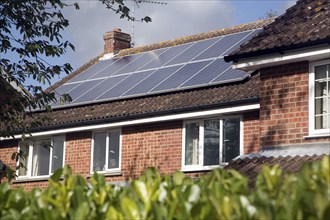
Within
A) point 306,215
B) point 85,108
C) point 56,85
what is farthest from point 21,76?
point 56,85

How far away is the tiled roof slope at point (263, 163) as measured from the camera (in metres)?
14.2

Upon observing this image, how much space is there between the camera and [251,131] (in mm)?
18422

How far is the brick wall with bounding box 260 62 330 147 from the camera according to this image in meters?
15.6

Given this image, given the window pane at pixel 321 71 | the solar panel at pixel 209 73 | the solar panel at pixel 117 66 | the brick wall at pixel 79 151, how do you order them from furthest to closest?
1. the solar panel at pixel 117 66
2. the brick wall at pixel 79 151
3. the solar panel at pixel 209 73
4. the window pane at pixel 321 71

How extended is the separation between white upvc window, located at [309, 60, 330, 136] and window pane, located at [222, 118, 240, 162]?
3.59 metres

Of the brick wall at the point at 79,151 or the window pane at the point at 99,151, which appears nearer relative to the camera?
the window pane at the point at 99,151

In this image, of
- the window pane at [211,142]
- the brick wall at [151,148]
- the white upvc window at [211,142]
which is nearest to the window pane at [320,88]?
the white upvc window at [211,142]

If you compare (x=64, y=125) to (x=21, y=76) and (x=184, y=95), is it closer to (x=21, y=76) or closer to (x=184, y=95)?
(x=184, y=95)

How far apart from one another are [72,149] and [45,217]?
17.6m

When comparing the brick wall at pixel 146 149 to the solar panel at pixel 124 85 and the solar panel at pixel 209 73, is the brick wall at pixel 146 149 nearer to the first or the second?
the solar panel at pixel 209 73

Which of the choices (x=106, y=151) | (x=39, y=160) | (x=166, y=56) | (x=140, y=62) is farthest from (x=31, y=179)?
(x=166, y=56)

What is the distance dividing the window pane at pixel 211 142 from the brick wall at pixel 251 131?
102 cm

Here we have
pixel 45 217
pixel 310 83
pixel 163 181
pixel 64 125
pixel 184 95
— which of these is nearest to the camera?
pixel 45 217

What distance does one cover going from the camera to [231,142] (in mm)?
19016
